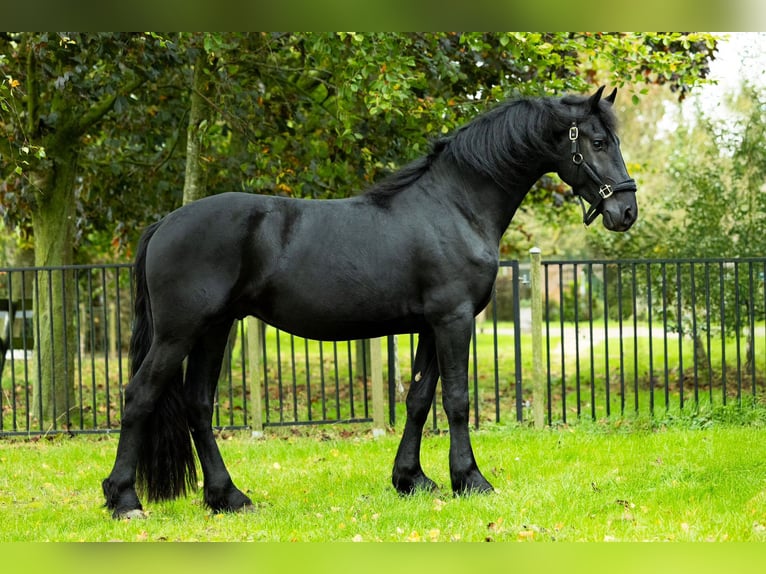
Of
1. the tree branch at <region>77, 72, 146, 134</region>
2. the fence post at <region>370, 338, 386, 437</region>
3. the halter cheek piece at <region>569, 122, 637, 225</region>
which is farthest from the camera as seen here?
the tree branch at <region>77, 72, 146, 134</region>

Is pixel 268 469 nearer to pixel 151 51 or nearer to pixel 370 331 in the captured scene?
pixel 370 331

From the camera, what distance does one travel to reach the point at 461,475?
551cm

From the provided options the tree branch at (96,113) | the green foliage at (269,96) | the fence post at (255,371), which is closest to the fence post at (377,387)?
the fence post at (255,371)

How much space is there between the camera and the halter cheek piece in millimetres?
5207

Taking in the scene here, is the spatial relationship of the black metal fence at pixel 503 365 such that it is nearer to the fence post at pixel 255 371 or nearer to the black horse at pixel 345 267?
the fence post at pixel 255 371

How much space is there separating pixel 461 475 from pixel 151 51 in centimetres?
524

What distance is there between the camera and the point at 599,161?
529 centimetres

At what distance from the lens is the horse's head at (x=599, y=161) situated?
5215mm

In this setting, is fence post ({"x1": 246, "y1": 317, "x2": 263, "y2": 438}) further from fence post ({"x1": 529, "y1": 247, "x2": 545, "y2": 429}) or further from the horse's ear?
the horse's ear

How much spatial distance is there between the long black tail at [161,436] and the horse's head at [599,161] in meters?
2.73

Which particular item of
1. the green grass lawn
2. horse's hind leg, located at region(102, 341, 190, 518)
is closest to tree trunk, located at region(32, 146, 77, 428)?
the green grass lawn

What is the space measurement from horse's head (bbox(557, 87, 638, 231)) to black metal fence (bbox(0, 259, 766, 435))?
2.43m

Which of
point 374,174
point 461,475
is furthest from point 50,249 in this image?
point 461,475
